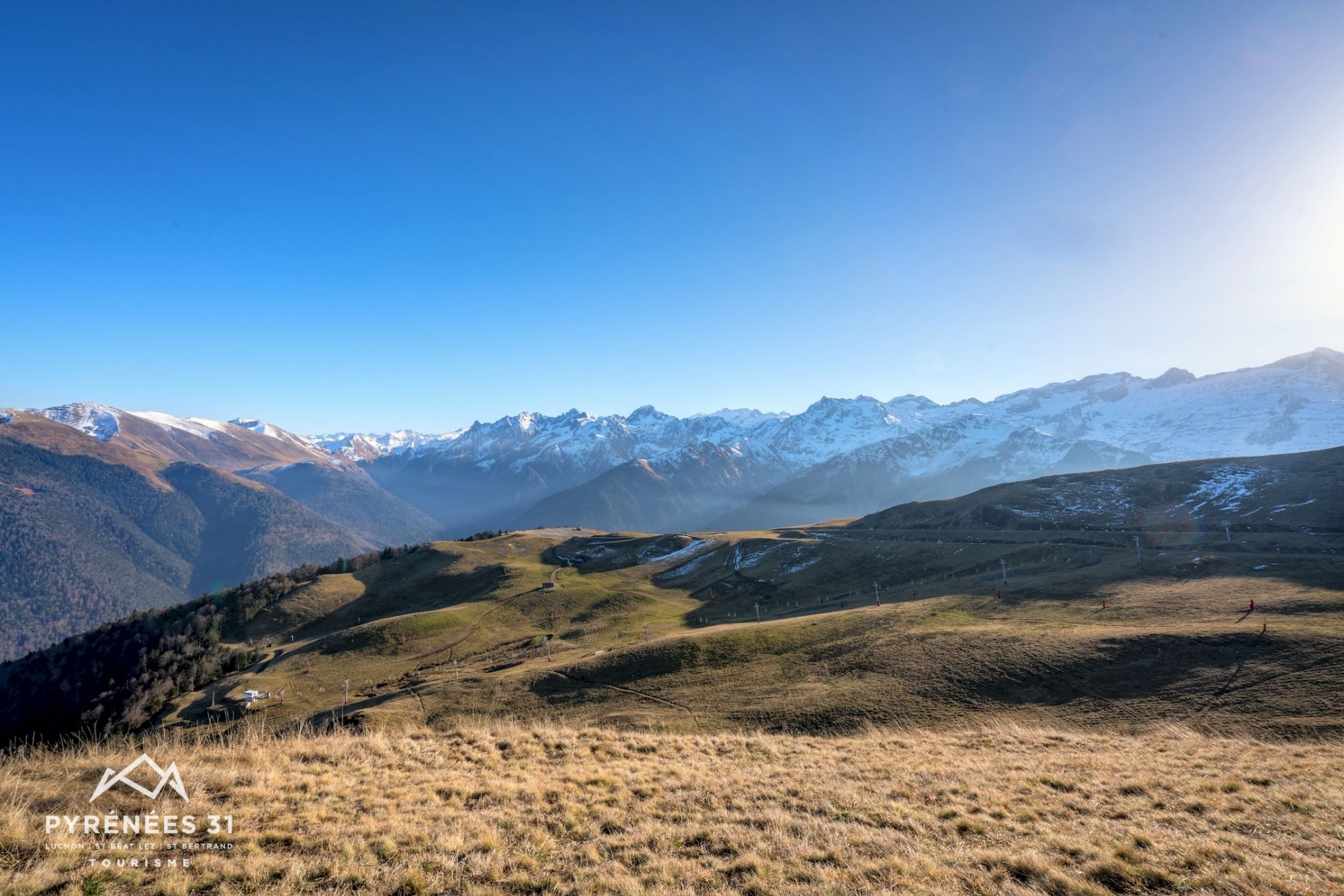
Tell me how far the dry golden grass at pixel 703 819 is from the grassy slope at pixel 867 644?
11106 mm

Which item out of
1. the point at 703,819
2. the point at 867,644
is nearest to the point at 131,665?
the point at 867,644

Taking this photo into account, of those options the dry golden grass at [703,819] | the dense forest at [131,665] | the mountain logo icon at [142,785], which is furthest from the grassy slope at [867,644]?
the mountain logo icon at [142,785]

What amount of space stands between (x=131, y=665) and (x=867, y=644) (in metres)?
147

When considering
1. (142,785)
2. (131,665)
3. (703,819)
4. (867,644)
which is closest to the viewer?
(142,785)

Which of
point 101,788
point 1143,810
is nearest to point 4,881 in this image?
point 101,788

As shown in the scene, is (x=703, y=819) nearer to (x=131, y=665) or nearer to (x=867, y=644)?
(x=867, y=644)

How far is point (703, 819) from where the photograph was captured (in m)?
15.5

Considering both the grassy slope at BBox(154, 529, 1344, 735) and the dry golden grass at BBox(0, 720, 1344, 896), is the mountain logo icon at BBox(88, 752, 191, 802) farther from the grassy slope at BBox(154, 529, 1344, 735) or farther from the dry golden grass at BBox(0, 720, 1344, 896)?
the grassy slope at BBox(154, 529, 1344, 735)

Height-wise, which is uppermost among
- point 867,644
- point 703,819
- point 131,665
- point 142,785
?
point 142,785

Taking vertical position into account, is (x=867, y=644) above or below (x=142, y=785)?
below

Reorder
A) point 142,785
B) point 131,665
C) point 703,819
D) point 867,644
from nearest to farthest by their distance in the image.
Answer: point 142,785
point 703,819
point 867,644
point 131,665

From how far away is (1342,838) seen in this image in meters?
13.7

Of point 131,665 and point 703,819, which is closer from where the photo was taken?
point 703,819

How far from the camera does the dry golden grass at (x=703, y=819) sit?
38.0 feet
